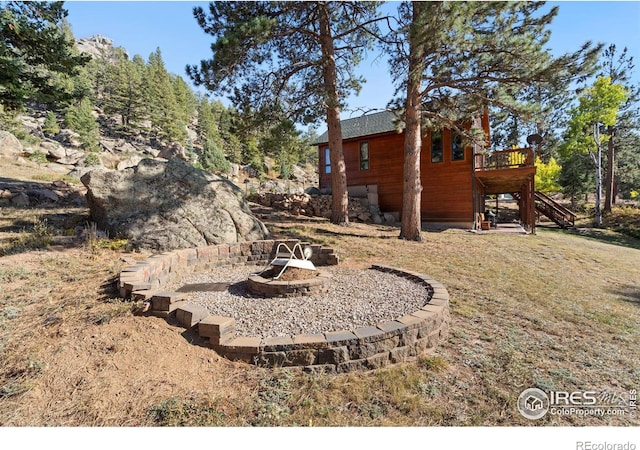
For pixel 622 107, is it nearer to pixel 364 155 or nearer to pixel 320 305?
pixel 364 155

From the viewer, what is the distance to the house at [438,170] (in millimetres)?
12055

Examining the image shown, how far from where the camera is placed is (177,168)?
723 cm

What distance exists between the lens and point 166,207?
636cm

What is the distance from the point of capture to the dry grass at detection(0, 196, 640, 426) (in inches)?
81.1

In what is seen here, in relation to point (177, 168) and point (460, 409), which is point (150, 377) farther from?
point (177, 168)

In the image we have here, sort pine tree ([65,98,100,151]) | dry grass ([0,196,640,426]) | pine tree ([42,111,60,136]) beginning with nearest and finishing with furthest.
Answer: dry grass ([0,196,640,426]) → pine tree ([65,98,100,151]) → pine tree ([42,111,60,136])

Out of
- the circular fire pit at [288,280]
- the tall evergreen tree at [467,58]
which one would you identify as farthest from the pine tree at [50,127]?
the circular fire pit at [288,280]

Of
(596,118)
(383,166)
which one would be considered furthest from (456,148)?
(596,118)

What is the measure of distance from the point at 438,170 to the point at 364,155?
4.01m

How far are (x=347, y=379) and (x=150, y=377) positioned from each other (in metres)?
1.68

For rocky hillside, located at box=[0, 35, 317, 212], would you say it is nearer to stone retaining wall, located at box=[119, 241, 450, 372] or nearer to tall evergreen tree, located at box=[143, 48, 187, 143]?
tall evergreen tree, located at box=[143, 48, 187, 143]

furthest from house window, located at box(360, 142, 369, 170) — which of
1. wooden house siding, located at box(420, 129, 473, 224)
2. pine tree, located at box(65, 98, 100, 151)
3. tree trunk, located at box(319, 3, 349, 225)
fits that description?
pine tree, located at box(65, 98, 100, 151)

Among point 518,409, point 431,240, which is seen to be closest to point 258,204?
point 431,240

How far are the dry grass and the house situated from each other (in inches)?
312
